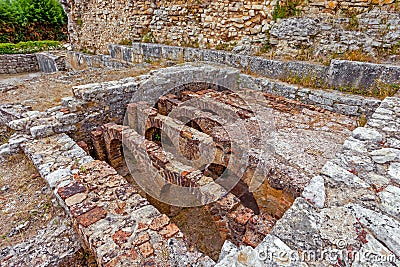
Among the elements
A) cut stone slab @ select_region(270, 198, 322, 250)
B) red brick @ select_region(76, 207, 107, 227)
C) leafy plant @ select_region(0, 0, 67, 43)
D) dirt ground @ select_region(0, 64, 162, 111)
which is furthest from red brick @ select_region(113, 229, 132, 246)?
leafy plant @ select_region(0, 0, 67, 43)

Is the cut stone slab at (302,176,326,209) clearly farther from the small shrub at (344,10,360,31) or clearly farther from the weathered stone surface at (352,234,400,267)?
the small shrub at (344,10,360,31)

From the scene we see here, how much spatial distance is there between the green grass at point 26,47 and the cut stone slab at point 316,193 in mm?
17781

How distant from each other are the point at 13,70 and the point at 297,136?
16.3 m

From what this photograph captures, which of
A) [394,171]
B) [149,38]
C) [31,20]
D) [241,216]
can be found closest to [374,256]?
[394,171]

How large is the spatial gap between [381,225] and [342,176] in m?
0.50

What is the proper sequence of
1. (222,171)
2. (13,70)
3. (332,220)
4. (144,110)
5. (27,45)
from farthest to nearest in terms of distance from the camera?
(27,45) → (13,70) → (144,110) → (222,171) → (332,220)

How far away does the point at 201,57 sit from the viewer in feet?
22.5

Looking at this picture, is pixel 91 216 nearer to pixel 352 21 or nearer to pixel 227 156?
pixel 227 156

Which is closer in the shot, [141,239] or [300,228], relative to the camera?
[300,228]

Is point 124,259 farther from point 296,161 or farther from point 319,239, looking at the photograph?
point 296,161

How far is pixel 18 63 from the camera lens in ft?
45.8

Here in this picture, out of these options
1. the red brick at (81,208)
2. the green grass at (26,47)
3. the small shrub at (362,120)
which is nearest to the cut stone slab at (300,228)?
the red brick at (81,208)

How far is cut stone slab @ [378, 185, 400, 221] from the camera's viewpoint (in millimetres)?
1491

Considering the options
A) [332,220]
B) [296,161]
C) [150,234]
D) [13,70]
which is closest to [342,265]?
[332,220]
